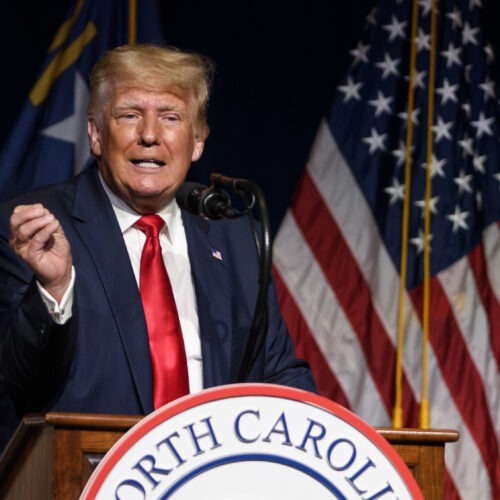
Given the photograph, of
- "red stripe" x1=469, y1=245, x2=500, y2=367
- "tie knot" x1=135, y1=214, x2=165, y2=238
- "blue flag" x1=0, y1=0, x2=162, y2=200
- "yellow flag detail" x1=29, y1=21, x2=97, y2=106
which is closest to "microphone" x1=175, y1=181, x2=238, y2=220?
"tie knot" x1=135, y1=214, x2=165, y2=238

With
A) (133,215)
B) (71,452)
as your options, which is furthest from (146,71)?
(71,452)

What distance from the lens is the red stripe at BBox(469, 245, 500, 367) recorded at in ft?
12.8

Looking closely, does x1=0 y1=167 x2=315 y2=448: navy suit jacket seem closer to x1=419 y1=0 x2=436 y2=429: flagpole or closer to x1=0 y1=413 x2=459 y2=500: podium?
x1=0 y1=413 x2=459 y2=500: podium

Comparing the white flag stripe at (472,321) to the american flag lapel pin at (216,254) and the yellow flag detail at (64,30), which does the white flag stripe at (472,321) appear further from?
the american flag lapel pin at (216,254)

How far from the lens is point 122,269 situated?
2203mm

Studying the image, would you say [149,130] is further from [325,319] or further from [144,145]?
[325,319]

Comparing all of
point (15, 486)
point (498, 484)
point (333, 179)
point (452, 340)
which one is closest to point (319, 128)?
point (333, 179)

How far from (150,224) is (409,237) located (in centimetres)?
180

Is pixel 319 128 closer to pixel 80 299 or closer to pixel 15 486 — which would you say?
pixel 80 299

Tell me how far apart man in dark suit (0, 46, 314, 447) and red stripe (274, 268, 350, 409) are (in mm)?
1357

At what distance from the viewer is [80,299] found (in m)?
2.12

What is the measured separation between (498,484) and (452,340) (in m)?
0.52

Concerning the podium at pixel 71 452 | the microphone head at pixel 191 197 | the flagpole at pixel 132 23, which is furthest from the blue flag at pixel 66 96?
the podium at pixel 71 452

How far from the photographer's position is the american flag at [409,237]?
3896 mm
